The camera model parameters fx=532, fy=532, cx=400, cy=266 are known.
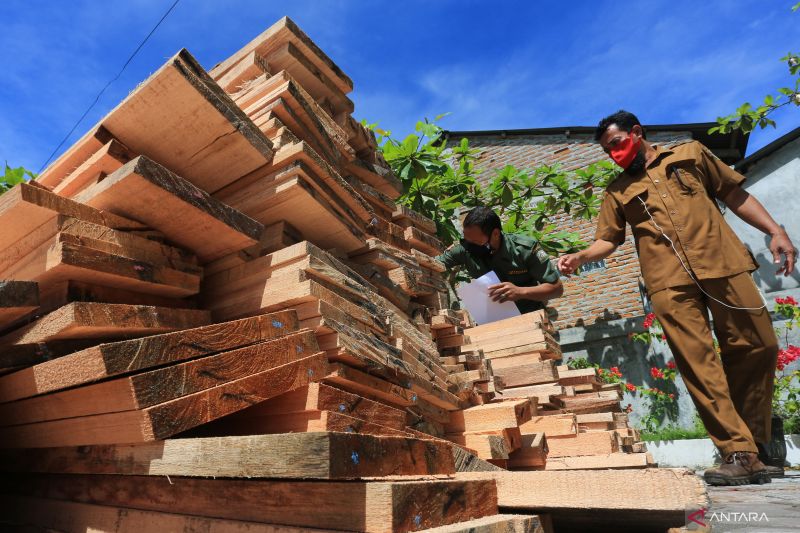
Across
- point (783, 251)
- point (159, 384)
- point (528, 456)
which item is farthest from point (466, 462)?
point (783, 251)

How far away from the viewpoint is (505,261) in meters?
4.59

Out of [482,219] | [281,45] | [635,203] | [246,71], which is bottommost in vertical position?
[635,203]

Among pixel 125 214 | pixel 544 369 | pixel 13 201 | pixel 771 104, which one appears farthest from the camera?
pixel 771 104

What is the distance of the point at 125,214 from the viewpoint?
1837mm

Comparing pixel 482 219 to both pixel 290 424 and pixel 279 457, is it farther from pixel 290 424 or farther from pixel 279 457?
pixel 279 457

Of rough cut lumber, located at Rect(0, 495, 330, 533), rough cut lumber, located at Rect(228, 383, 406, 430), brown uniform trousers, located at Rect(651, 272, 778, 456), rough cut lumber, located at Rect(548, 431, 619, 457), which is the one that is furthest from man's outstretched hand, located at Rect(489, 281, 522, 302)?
rough cut lumber, located at Rect(0, 495, 330, 533)

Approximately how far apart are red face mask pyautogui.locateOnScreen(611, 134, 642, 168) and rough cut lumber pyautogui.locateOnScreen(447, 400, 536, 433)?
1763mm

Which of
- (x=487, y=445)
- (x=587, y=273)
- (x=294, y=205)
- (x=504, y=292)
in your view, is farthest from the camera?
(x=587, y=273)

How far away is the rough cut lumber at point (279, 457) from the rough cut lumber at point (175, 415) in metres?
0.06

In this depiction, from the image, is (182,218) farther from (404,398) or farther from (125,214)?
(404,398)

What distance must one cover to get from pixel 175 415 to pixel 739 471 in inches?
113

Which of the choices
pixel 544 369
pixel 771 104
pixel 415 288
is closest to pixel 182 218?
pixel 415 288

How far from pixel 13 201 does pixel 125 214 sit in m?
0.31

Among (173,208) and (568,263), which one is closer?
(173,208)
